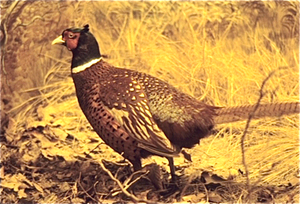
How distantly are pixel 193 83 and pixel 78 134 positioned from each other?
58 cm

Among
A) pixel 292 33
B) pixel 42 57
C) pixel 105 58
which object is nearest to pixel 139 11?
pixel 105 58

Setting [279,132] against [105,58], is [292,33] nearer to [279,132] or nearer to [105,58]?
[279,132]

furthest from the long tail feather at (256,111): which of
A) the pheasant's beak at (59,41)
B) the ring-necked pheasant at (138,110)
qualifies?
the pheasant's beak at (59,41)

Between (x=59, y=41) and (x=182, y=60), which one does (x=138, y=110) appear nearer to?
(x=182, y=60)

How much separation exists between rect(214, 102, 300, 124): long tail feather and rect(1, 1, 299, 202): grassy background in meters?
0.03

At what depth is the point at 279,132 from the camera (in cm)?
270

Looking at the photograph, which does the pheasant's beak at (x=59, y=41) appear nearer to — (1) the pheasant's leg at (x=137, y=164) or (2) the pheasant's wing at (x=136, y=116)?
(2) the pheasant's wing at (x=136, y=116)

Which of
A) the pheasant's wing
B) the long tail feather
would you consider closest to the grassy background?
the long tail feather

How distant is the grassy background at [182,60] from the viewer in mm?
2693

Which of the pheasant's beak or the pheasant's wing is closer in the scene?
the pheasant's wing

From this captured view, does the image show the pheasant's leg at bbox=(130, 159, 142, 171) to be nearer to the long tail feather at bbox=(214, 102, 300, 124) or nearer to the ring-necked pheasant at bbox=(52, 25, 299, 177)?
the ring-necked pheasant at bbox=(52, 25, 299, 177)

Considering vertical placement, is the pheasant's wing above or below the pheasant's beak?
below

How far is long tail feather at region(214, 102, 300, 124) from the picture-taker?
Result: 2656 mm

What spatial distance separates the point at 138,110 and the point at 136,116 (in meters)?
0.03
